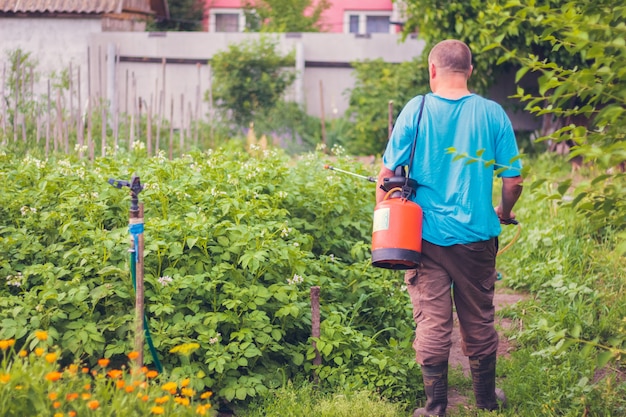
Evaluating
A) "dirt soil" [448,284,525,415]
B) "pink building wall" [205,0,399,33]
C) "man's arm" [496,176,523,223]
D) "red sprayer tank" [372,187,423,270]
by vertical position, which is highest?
"pink building wall" [205,0,399,33]

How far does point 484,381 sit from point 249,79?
13822 mm

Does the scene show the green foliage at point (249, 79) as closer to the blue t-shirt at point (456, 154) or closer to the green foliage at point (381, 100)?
the green foliage at point (381, 100)

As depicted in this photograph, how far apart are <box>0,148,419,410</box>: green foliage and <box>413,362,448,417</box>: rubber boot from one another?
0.27 metres

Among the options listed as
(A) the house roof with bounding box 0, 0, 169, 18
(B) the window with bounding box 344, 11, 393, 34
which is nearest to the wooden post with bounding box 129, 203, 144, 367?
(A) the house roof with bounding box 0, 0, 169, 18

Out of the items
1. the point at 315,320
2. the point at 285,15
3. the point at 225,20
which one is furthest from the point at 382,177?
the point at 225,20

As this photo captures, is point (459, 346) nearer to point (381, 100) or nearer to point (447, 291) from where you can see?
point (447, 291)

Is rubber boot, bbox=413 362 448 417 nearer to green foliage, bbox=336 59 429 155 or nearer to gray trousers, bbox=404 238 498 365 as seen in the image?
gray trousers, bbox=404 238 498 365

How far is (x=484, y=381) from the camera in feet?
15.4

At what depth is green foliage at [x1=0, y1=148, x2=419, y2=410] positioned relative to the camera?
4578 mm

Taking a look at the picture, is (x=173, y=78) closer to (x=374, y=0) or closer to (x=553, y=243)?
(x=374, y=0)

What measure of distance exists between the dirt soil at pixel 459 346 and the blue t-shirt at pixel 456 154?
107 centimetres

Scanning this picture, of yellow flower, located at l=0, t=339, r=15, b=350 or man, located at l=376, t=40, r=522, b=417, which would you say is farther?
man, located at l=376, t=40, r=522, b=417

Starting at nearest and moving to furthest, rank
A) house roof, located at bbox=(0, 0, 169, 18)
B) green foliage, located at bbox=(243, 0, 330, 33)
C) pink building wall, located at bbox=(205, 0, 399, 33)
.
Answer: house roof, located at bbox=(0, 0, 169, 18) → green foliage, located at bbox=(243, 0, 330, 33) → pink building wall, located at bbox=(205, 0, 399, 33)

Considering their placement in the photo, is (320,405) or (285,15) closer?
(320,405)
